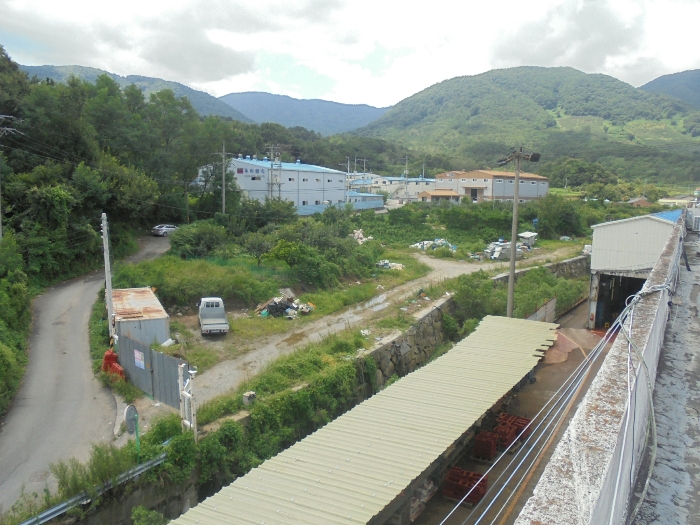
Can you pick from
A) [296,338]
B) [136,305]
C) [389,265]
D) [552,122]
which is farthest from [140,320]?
[552,122]

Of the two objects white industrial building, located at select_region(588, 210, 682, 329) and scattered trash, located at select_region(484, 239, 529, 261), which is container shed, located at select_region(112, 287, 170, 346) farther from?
scattered trash, located at select_region(484, 239, 529, 261)

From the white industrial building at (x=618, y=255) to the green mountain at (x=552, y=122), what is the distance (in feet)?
208

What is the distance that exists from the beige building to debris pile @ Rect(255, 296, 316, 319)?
3932 cm

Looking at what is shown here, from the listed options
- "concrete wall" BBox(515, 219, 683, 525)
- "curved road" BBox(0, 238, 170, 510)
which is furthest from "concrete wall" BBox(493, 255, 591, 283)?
"concrete wall" BBox(515, 219, 683, 525)

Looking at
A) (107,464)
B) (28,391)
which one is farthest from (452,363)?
(28,391)

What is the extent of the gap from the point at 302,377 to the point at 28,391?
6.27m

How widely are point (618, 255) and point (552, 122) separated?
12998 centimetres

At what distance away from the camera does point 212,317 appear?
16812 millimetres

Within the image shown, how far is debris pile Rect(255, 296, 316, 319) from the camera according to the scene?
18625 millimetres

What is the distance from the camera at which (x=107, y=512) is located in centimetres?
861

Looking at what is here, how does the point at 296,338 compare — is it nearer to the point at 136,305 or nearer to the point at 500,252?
the point at 136,305

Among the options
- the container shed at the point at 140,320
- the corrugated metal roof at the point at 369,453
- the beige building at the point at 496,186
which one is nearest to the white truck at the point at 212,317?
the container shed at the point at 140,320

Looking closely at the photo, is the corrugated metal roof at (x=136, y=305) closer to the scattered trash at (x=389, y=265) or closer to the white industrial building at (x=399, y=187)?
the scattered trash at (x=389, y=265)

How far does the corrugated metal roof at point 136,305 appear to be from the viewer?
14387 mm
